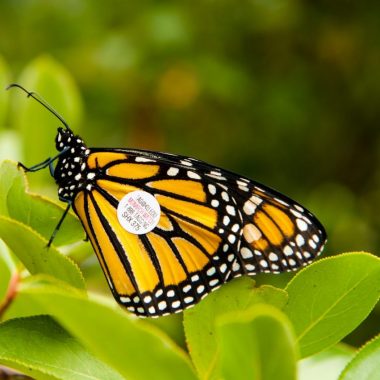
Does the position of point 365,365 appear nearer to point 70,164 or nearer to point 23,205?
point 23,205

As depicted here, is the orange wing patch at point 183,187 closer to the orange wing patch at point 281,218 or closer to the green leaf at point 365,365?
the orange wing patch at point 281,218

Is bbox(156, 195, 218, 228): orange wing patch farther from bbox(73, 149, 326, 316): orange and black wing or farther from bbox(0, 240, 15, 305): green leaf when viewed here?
bbox(0, 240, 15, 305): green leaf

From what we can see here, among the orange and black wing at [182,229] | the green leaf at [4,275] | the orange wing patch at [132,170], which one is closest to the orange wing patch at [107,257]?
the orange and black wing at [182,229]

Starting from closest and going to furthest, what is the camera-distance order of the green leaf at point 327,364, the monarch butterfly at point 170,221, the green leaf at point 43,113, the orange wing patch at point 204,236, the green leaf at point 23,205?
the green leaf at point 23,205 < the green leaf at point 327,364 < the monarch butterfly at point 170,221 < the orange wing patch at point 204,236 < the green leaf at point 43,113

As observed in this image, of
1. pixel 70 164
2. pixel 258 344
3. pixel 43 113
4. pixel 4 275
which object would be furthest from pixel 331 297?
pixel 43 113

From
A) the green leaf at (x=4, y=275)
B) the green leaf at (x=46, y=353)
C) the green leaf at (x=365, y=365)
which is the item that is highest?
the green leaf at (x=4, y=275)

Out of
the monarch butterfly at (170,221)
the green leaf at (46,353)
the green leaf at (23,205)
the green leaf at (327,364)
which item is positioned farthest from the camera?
the monarch butterfly at (170,221)
